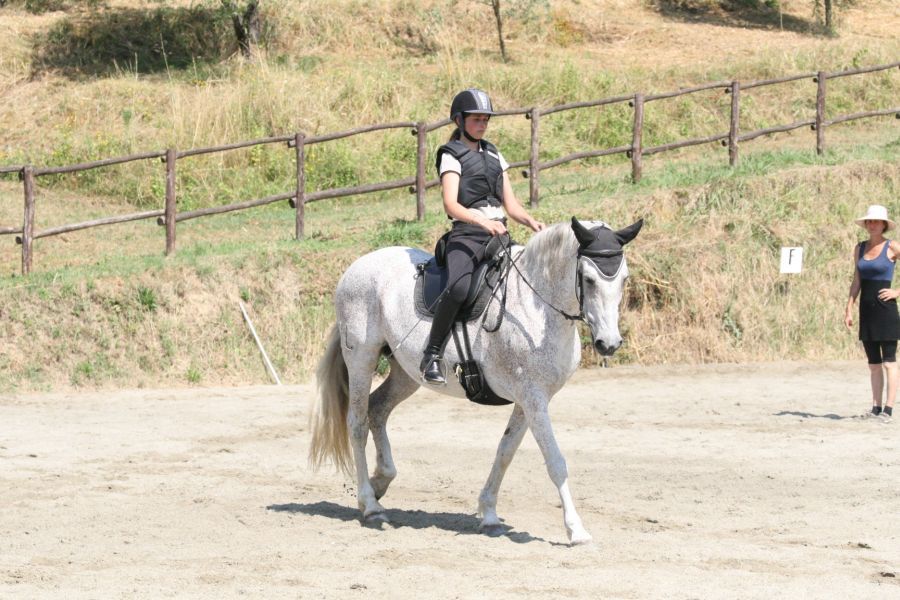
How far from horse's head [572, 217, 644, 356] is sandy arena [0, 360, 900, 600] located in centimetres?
133

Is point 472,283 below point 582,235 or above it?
below

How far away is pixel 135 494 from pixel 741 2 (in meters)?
25.7

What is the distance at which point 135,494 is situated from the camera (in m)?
8.88

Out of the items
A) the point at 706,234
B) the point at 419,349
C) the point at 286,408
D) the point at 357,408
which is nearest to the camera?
the point at 419,349

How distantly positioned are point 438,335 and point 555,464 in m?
1.08

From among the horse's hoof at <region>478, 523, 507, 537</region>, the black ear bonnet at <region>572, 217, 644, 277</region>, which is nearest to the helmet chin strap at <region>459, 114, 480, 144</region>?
the black ear bonnet at <region>572, 217, 644, 277</region>

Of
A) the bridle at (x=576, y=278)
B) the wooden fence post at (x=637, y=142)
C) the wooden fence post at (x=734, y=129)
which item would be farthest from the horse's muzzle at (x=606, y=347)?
the wooden fence post at (x=734, y=129)

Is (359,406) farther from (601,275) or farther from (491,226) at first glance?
(601,275)

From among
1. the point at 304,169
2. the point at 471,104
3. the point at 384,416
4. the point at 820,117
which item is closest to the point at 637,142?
the point at 820,117

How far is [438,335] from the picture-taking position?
25.5 feet

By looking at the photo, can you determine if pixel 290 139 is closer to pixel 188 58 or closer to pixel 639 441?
pixel 639 441

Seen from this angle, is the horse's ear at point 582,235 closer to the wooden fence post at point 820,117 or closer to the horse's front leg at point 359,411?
the horse's front leg at point 359,411

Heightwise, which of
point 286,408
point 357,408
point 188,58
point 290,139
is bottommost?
point 286,408

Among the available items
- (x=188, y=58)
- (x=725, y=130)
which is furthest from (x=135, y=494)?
(x=188, y=58)
